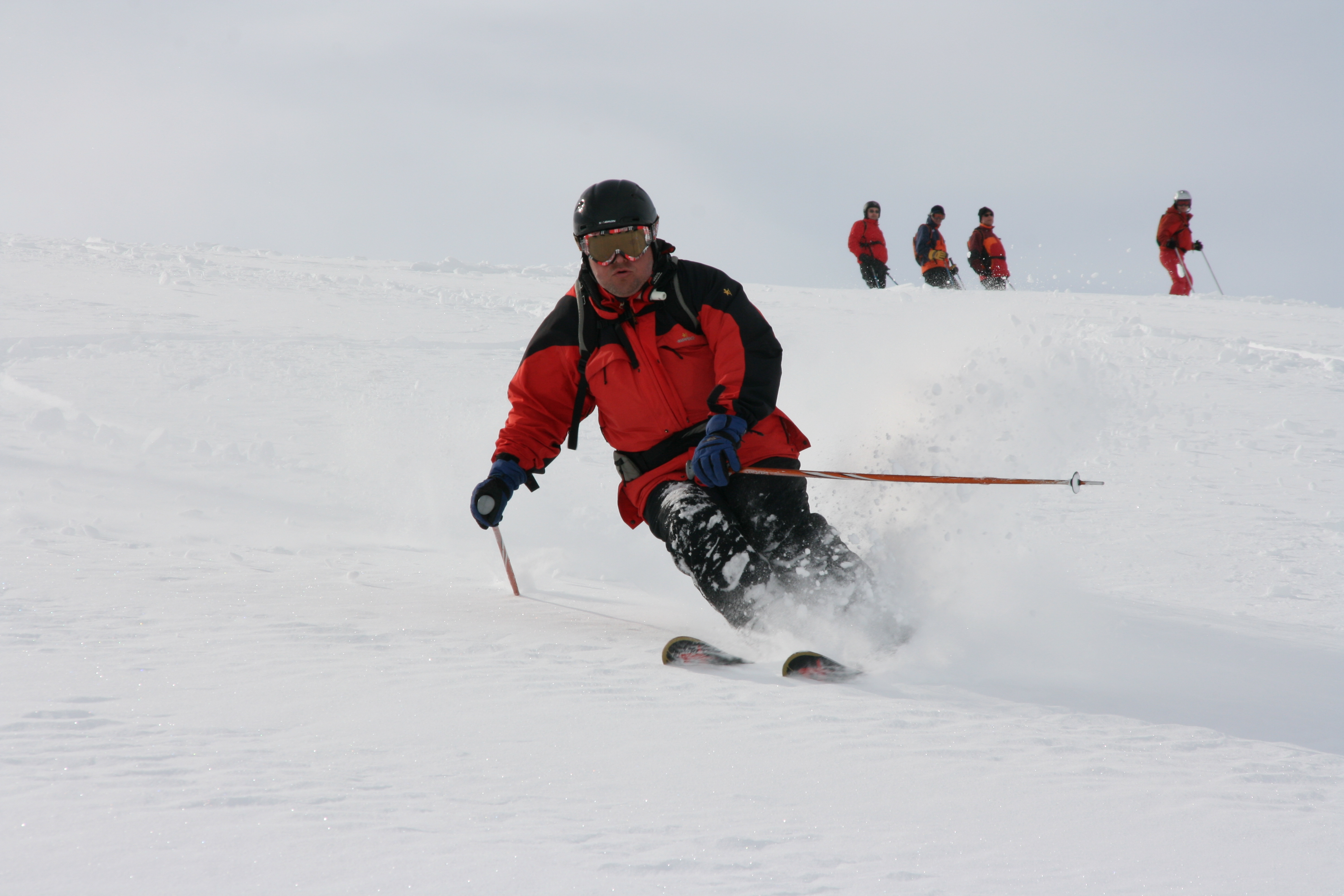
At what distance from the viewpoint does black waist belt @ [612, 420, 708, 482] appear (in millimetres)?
3539

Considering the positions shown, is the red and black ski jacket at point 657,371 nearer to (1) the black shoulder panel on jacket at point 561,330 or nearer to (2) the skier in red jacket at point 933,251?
(1) the black shoulder panel on jacket at point 561,330

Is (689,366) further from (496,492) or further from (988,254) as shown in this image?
(988,254)

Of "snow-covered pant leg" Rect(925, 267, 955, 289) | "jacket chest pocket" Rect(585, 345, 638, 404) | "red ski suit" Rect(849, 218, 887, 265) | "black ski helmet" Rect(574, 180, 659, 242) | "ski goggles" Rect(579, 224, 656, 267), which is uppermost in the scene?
"red ski suit" Rect(849, 218, 887, 265)

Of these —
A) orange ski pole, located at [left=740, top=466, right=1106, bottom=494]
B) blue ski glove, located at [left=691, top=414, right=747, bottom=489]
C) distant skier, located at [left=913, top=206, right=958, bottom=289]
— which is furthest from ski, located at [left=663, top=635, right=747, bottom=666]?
distant skier, located at [left=913, top=206, right=958, bottom=289]

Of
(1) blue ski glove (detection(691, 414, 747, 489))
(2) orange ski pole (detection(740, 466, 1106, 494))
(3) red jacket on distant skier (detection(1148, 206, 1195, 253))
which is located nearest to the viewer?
(2) orange ski pole (detection(740, 466, 1106, 494))

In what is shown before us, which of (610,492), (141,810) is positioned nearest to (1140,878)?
(141,810)

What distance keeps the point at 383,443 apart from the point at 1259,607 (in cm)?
519

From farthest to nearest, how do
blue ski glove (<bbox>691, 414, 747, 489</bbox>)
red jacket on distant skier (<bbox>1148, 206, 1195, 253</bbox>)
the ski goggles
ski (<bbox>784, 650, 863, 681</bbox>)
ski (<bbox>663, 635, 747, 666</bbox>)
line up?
red jacket on distant skier (<bbox>1148, 206, 1195, 253</bbox>), the ski goggles, blue ski glove (<bbox>691, 414, 747, 489</bbox>), ski (<bbox>663, 635, 747, 666</bbox>), ski (<bbox>784, 650, 863, 681</bbox>)

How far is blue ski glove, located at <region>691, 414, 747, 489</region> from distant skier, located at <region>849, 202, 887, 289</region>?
503 inches

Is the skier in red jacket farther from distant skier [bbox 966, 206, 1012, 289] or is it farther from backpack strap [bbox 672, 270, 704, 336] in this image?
backpack strap [bbox 672, 270, 704, 336]

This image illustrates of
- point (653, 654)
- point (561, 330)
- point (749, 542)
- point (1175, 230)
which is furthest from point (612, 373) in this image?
point (1175, 230)

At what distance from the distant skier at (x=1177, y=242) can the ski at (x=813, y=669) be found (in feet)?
44.8

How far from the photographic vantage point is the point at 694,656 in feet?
9.77

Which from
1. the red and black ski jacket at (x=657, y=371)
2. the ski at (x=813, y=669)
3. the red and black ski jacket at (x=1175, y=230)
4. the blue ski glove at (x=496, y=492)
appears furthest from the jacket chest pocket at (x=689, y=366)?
the red and black ski jacket at (x=1175, y=230)
